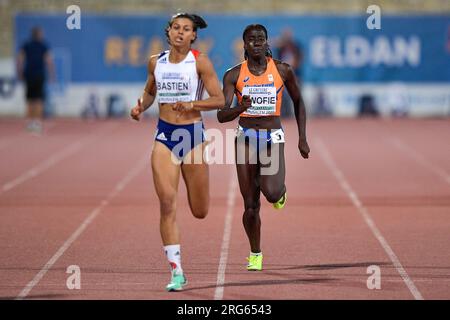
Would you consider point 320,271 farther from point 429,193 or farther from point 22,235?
point 429,193

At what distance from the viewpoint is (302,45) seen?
103 ft

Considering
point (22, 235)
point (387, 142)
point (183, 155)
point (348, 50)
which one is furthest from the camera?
point (348, 50)

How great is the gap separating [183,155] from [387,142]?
15813mm

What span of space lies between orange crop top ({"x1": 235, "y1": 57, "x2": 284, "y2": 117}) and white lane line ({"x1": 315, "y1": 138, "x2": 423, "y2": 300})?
1.71 meters

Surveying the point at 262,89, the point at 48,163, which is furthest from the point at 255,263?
the point at 48,163

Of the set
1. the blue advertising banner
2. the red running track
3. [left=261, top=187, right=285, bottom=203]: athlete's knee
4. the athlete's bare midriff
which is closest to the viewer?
the athlete's bare midriff

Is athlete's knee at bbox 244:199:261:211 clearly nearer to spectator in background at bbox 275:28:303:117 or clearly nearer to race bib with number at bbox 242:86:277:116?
race bib with number at bbox 242:86:277:116

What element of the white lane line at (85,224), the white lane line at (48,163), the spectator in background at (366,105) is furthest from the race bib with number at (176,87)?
the spectator in background at (366,105)

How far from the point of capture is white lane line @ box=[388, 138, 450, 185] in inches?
723

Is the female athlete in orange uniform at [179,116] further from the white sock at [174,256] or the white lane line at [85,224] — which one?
the white lane line at [85,224]

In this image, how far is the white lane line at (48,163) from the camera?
17.1 metres

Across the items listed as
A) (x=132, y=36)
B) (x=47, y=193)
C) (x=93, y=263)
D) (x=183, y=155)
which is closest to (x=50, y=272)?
(x=93, y=263)

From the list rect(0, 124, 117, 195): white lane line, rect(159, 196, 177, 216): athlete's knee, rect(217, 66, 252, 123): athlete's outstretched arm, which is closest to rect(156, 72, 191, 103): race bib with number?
rect(217, 66, 252, 123): athlete's outstretched arm

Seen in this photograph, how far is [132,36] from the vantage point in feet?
102
